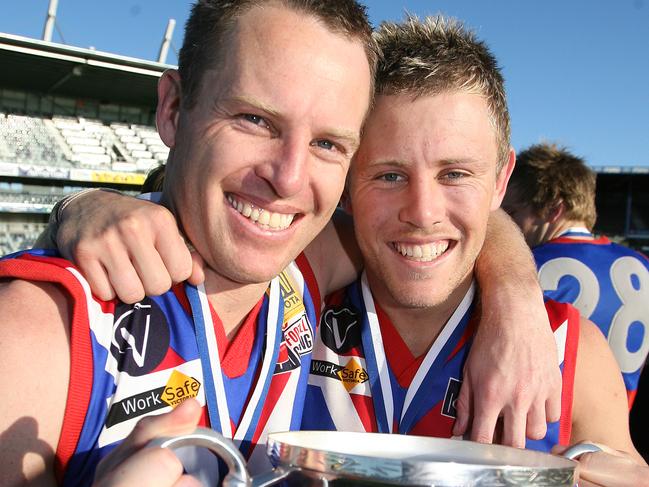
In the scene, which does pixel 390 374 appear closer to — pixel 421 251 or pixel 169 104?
pixel 421 251

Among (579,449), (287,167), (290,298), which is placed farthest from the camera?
(290,298)

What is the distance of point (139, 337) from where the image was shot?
1358 mm

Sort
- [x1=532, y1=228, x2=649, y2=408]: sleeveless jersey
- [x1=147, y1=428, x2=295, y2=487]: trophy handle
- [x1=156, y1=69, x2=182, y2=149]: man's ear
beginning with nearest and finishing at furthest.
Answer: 1. [x1=147, y1=428, x2=295, y2=487]: trophy handle
2. [x1=156, y1=69, x2=182, y2=149]: man's ear
3. [x1=532, y1=228, x2=649, y2=408]: sleeveless jersey

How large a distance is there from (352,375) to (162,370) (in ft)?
2.04

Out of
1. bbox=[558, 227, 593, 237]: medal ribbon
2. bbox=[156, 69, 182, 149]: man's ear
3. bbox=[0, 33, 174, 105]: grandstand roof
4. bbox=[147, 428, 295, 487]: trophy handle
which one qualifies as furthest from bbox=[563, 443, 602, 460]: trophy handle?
bbox=[0, 33, 174, 105]: grandstand roof

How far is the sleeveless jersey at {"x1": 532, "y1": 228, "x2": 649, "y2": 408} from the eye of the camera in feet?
12.0

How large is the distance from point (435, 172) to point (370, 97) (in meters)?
0.26

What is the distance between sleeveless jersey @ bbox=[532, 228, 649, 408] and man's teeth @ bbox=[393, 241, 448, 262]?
2.05 meters

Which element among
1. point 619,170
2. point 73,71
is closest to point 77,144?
point 73,71

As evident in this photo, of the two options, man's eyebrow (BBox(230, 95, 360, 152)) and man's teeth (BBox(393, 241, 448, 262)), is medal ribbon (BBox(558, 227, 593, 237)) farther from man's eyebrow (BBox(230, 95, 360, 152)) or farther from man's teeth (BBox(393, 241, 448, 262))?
man's eyebrow (BBox(230, 95, 360, 152))

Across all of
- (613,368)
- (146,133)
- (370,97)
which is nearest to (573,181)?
(613,368)

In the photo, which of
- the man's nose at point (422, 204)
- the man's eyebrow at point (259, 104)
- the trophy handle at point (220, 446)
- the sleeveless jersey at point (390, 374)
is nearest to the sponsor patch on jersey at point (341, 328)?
the sleeveless jersey at point (390, 374)

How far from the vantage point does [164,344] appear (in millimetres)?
1404

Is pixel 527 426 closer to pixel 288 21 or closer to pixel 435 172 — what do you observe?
pixel 435 172
